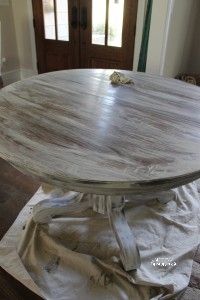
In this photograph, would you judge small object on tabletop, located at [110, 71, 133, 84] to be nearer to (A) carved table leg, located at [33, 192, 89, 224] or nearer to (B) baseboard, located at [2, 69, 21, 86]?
(A) carved table leg, located at [33, 192, 89, 224]

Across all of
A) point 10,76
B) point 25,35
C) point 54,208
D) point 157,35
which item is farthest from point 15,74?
point 54,208

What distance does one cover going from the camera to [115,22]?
265cm

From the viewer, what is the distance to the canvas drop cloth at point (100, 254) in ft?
3.60

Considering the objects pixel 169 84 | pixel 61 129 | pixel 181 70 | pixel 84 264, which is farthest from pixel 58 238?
pixel 181 70

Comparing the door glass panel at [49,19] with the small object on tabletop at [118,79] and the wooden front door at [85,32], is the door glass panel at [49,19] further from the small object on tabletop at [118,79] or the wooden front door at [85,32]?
the small object on tabletop at [118,79]

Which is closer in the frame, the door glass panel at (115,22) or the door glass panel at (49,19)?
the door glass panel at (115,22)

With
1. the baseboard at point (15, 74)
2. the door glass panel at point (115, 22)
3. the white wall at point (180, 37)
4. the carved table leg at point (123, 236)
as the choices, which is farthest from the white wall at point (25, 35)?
the carved table leg at point (123, 236)

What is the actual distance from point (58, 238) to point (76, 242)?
0.31 ft

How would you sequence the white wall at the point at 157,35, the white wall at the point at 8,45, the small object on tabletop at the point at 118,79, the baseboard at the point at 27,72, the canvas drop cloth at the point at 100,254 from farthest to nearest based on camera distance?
the baseboard at the point at 27,72, the white wall at the point at 8,45, the white wall at the point at 157,35, the small object on tabletop at the point at 118,79, the canvas drop cloth at the point at 100,254

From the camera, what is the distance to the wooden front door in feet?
8.62

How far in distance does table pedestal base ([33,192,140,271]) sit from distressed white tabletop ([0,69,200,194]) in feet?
1.30

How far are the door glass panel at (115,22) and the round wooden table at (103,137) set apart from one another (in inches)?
54.1

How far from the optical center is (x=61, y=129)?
95 centimetres

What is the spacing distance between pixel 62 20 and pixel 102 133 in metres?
2.50
